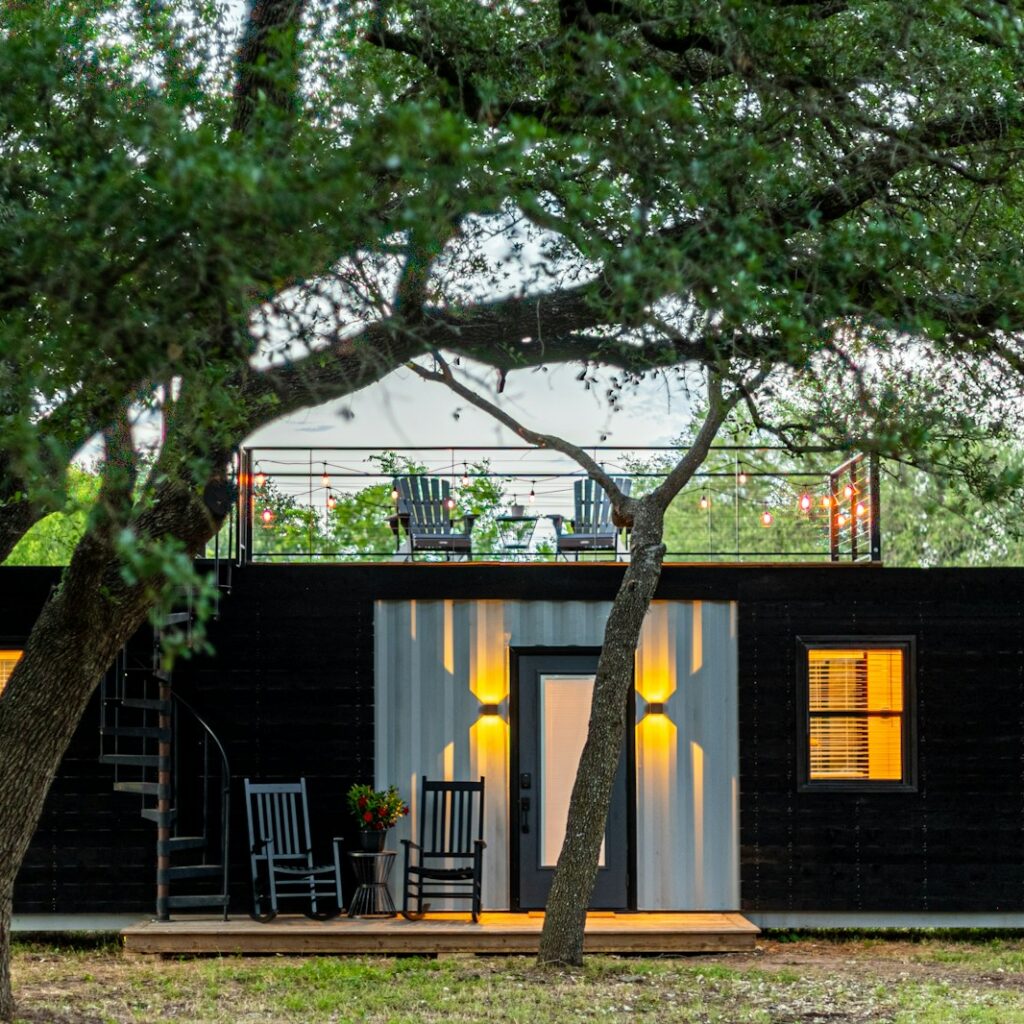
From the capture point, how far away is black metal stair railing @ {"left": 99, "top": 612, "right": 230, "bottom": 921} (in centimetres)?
970

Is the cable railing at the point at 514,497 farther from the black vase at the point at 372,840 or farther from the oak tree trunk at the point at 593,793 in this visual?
the black vase at the point at 372,840

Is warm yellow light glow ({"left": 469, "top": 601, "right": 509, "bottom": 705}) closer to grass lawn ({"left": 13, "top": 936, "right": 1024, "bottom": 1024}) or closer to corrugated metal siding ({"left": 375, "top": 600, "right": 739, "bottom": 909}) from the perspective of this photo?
corrugated metal siding ({"left": 375, "top": 600, "right": 739, "bottom": 909})

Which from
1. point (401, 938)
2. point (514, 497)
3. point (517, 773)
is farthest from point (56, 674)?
point (514, 497)

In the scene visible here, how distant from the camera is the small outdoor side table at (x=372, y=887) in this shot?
991 cm

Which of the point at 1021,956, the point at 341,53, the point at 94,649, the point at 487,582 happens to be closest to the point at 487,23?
the point at 341,53

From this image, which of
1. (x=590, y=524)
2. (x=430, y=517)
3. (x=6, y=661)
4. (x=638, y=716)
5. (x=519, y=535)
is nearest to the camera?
(x=6, y=661)

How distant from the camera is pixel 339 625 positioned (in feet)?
34.4

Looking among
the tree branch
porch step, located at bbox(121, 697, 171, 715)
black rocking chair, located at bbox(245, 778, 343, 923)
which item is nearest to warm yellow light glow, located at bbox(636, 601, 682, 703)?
black rocking chair, located at bbox(245, 778, 343, 923)

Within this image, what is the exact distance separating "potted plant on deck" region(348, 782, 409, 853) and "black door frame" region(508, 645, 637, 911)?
2.72 ft

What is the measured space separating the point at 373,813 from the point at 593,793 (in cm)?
206

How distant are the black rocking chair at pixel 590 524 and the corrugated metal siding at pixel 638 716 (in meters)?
1.19

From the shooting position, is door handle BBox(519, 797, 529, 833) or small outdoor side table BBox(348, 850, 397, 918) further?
door handle BBox(519, 797, 529, 833)

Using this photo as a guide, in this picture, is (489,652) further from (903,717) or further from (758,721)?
(903,717)

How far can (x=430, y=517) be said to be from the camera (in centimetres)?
1155
